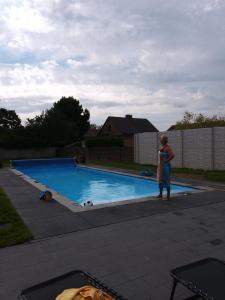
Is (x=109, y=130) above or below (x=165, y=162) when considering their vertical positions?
above

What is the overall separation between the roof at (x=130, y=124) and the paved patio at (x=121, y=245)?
3465 cm

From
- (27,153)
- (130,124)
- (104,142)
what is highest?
(130,124)

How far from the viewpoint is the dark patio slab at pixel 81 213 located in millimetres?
5352

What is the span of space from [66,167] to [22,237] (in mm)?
18082

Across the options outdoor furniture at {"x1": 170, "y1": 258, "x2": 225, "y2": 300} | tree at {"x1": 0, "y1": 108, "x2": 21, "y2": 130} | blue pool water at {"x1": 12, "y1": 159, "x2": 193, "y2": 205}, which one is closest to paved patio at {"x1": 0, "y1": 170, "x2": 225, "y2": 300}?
outdoor furniture at {"x1": 170, "y1": 258, "x2": 225, "y2": 300}

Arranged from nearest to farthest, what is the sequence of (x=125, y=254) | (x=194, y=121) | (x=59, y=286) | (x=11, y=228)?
(x=59, y=286)
(x=125, y=254)
(x=11, y=228)
(x=194, y=121)

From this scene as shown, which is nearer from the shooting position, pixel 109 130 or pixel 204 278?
pixel 204 278

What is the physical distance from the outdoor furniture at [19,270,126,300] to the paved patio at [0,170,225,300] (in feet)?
2.39

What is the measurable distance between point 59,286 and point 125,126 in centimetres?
4003

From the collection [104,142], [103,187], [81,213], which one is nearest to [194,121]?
[104,142]

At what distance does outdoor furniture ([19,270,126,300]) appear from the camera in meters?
2.26

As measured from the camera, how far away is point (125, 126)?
42.1 metres

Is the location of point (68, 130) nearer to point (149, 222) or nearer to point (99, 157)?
point (99, 157)

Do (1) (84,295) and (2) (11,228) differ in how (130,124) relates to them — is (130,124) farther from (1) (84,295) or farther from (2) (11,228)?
(1) (84,295)
